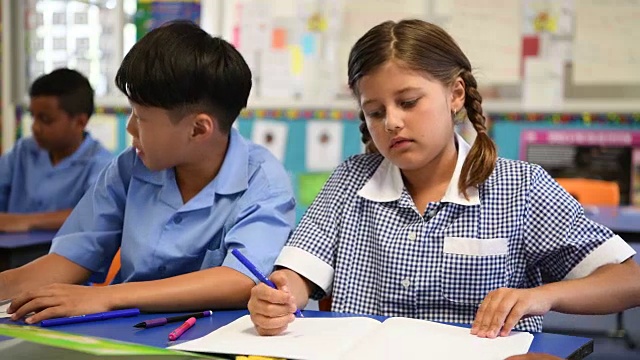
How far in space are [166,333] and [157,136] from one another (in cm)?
43

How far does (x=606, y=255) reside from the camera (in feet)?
4.57

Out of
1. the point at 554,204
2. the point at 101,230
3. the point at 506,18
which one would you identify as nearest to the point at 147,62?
the point at 101,230

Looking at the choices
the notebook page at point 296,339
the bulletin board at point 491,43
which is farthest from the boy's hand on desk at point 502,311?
the bulletin board at point 491,43

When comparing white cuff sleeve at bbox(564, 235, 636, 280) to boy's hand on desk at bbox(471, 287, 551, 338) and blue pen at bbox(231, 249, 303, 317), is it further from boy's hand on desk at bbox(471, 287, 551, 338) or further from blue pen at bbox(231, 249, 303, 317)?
blue pen at bbox(231, 249, 303, 317)

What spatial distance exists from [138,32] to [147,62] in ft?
12.3

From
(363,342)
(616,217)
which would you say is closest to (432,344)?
(363,342)

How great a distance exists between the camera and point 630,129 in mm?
4047

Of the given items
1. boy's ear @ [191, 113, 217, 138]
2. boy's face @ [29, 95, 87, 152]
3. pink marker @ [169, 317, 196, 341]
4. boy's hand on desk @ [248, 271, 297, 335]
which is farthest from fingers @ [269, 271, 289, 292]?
boy's face @ [29, 95, 87, 152]

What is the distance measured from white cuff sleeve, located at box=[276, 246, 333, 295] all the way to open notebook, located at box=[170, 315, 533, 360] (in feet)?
0.72

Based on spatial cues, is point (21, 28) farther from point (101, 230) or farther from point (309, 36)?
point (101, 230)

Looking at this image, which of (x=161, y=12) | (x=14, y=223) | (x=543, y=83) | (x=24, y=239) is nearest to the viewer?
(x=24, y=239)

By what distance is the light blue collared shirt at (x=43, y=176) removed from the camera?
3.03 meters

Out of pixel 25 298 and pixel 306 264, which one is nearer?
pixel 25 298

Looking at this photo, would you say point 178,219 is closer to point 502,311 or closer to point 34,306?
point 34,306
